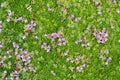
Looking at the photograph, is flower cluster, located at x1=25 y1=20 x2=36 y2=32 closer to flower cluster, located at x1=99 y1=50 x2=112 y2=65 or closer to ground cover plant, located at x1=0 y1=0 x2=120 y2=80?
ground cover plant, located at x1=0 y1=0 x2=120 y2=80

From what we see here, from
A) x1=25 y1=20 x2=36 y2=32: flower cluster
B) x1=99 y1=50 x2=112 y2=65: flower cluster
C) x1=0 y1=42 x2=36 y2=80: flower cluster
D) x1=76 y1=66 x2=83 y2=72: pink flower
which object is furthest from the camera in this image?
x1=99 y1=50 x2=112 y2=65: flower cluster

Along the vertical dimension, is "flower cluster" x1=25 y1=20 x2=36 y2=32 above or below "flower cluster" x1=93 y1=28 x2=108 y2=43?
above

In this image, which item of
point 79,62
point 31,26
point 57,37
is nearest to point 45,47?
point 57,37

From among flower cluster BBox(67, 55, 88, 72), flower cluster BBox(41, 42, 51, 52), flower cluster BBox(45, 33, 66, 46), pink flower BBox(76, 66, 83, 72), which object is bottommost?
pink flower BBox(76, 66, 83, 72)

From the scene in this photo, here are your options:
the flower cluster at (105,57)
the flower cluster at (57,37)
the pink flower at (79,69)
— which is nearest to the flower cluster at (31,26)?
the flower cluster at (57,37)

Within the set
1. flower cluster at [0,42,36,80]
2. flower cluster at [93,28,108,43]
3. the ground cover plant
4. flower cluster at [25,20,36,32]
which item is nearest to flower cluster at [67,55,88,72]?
the ground cover plant

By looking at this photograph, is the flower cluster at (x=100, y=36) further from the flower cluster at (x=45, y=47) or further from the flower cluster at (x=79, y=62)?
the flower cluster at (x=45, y=47)

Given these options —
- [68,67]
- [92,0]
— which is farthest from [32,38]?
[92,0]

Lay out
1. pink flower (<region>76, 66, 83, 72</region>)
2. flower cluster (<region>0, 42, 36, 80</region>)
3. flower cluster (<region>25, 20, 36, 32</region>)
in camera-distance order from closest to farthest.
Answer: flower cluster (<region>0, 42, 36, 80</region>)
flower cluster (<region>25, 20, 36, 32</region>)
pink flower (<region>76, 66, 83, 72</region>)
